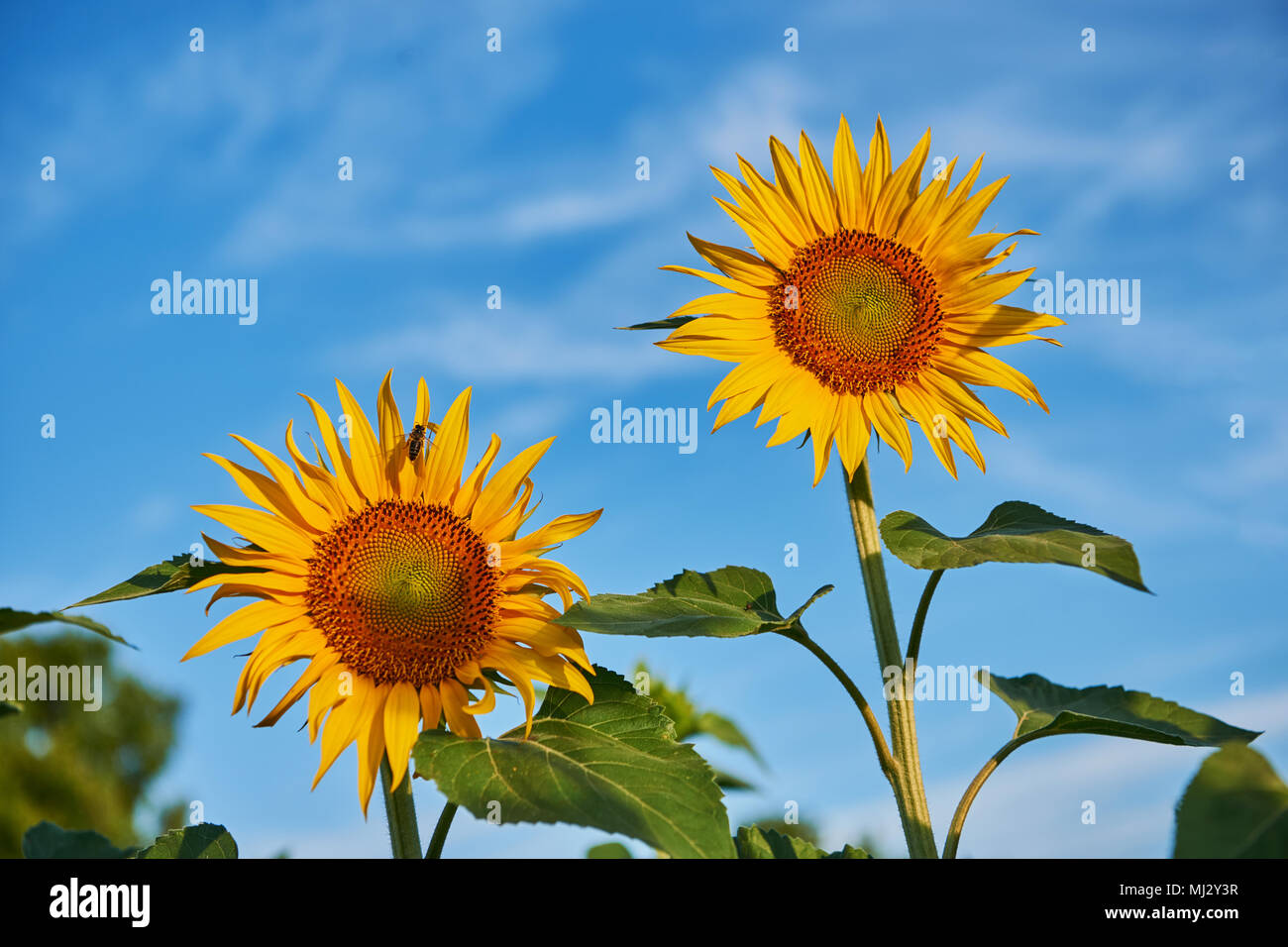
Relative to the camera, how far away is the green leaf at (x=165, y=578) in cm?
209

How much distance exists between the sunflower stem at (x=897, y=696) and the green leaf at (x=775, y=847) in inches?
5.1

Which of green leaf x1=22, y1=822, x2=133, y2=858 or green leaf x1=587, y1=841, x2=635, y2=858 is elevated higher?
green leaf x1=22, y1=822, x2=133, y2=858

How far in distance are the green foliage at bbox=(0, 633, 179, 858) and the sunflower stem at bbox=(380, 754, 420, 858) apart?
2345 cm

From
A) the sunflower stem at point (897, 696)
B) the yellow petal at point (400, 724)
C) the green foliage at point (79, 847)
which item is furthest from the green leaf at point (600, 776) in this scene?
the green foliage at point (79, 847)

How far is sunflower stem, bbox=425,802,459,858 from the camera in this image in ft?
6.56

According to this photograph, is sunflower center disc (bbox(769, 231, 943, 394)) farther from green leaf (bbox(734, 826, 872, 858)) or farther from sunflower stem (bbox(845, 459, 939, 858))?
green leaf (bbox(734, 826, 872, 858))

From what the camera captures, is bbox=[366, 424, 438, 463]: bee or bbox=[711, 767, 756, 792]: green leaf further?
bbox=[711, 767, 756, 792]: green leaf

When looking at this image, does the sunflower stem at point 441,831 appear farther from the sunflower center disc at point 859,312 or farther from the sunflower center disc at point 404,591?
the sunflower center disc at point 859,312

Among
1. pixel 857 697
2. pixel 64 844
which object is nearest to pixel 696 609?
pixel 857 697

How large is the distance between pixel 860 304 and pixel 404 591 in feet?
4.39

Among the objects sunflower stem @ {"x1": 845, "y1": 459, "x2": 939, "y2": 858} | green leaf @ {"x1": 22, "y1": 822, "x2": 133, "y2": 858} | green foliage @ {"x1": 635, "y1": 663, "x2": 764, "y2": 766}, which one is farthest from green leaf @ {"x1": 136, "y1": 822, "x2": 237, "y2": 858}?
green foliage @ {"x1": 635, "y1": 663, "x2": 764, "y2": 766}
